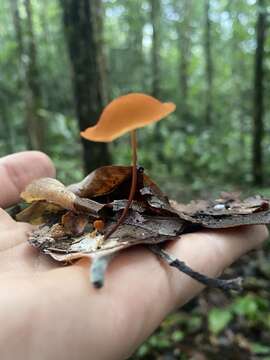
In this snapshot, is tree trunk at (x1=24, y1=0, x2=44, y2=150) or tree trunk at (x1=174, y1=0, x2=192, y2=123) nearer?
tree trunk at (x1=24, y1=0, x2=44, y2=150)

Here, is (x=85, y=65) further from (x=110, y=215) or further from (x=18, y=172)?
(x=110, y=215)

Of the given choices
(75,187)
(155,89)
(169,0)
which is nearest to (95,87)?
(75,187)

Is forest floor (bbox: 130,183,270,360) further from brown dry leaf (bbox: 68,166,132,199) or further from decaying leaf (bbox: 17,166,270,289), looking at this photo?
brown dry leaf (bbox: 68,166,132,199)

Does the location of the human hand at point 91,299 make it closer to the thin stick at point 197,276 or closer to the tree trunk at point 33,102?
the thin stick at point 197,276

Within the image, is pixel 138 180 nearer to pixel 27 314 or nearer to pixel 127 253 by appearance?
pixel 127 253

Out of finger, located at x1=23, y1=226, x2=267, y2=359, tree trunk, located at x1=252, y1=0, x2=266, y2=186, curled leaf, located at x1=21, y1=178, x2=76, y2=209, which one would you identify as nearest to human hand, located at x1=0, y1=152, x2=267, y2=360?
finger, located at x1=23, y1=226, x2=267, y2=359

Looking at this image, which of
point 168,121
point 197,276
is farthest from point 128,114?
point 168,121

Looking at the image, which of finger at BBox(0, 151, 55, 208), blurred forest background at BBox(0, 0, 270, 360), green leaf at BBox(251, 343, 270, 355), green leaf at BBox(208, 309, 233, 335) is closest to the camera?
finger at BBox(0, 151, 55, 208)
